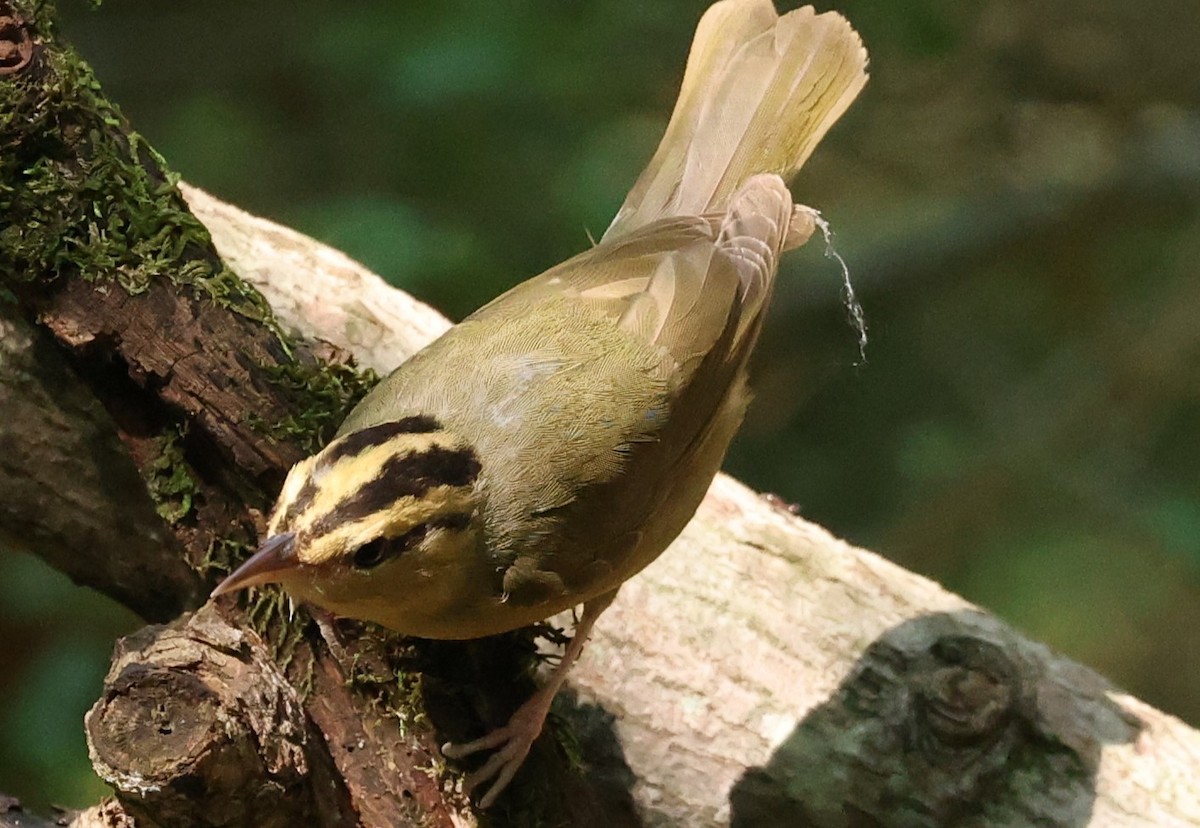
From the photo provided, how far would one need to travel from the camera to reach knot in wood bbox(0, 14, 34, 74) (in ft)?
6.48

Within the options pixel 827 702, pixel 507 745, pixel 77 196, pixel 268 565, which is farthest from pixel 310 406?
pixel 827 702

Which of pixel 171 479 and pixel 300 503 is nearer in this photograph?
pixel 300 503

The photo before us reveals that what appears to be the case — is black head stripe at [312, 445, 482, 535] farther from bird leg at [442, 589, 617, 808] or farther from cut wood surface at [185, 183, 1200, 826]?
cut wood surface at [185, 183, 1200, 826]

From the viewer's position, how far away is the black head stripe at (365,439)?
198 cm

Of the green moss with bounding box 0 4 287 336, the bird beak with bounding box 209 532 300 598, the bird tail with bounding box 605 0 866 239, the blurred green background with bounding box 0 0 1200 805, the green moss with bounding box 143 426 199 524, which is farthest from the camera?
the blurred green background with bounding box 0 0 1200 805

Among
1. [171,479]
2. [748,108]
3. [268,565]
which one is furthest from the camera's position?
[748,108]

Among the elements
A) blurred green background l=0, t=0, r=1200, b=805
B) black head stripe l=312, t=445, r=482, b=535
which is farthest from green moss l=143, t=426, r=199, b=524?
blurred green background l=0, t=0, r=1200, b=805

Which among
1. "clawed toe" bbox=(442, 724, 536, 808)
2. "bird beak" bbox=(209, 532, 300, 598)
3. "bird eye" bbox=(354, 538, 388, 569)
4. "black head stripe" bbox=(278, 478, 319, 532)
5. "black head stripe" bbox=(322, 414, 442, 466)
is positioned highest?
"black head stripe" bbox=(322, 414, 442, 466)

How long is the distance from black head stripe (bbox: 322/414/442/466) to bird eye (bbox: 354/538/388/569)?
141 mm

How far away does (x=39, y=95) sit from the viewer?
199 cm

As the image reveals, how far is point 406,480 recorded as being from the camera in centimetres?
203

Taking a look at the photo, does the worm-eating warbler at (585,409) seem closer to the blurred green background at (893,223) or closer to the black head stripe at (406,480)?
the black head stripe at (406,480)

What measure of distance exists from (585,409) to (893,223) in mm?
3513

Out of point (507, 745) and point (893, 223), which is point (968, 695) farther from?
point (893, 223)
